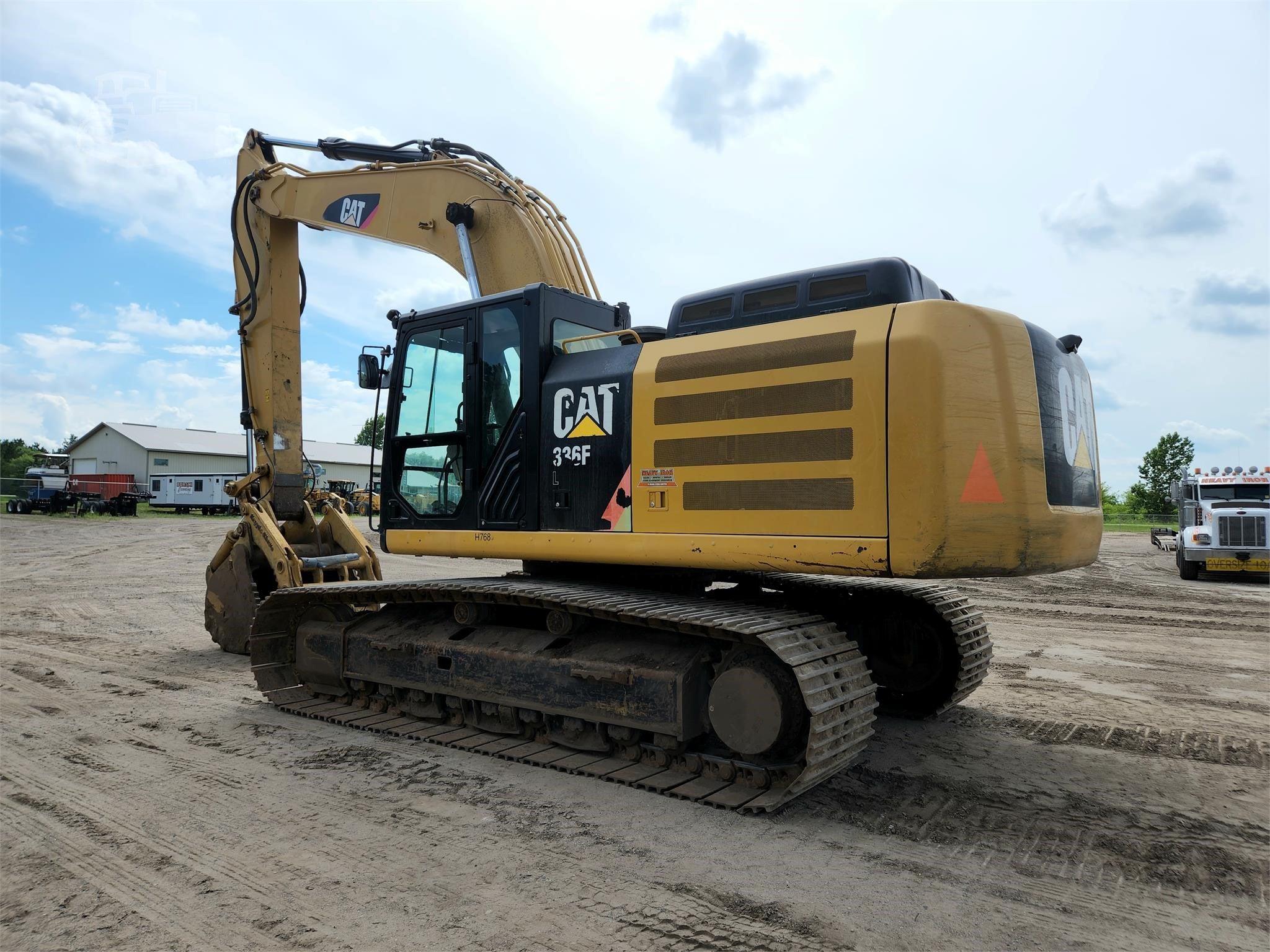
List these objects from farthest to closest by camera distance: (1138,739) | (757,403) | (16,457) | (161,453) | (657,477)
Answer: (16,457) < (161,453) < (1138,739) < (657,477) < (757,403)

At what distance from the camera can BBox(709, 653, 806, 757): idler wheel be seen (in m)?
4.28

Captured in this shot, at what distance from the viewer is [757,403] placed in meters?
4.58

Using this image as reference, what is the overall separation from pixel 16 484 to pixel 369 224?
2132 inches

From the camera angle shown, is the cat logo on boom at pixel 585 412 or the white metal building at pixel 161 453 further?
the white metal building at pixel 161 453

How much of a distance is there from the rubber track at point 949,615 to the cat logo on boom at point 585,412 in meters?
1.77

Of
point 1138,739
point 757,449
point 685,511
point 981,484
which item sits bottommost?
point 1138,739

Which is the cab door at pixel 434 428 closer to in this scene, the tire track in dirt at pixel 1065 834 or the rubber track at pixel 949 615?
the rubber track at pixel 949 615

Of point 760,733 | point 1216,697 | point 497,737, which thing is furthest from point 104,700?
point 1216,697

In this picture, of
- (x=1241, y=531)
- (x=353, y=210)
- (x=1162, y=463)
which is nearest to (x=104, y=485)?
(x=353, y=210)

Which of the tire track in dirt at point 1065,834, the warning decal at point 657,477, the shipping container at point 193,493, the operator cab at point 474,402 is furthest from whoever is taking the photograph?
the shipping container at point 193,493

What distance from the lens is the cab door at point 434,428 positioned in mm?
5797

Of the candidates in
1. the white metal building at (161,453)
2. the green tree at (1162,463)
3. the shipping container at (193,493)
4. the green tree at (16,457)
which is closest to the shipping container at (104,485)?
the shipping container at (193,493)

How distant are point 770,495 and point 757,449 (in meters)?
0.27

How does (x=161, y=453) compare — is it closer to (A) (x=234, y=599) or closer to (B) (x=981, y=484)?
(A) (x=234, y=599)
